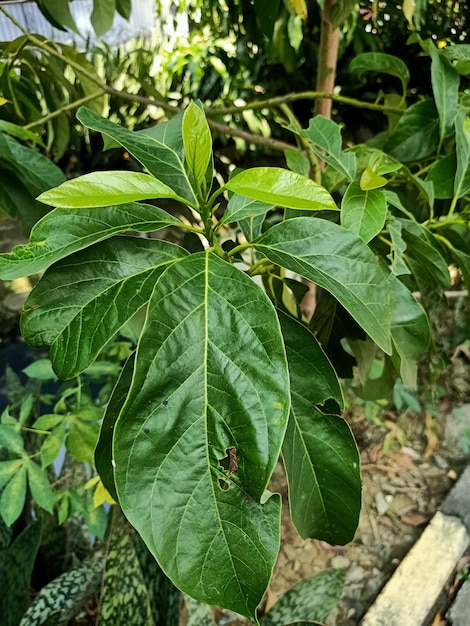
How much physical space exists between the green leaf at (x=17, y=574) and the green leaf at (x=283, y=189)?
0.74 meters

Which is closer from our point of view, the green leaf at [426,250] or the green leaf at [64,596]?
the green leaf at [426,250]

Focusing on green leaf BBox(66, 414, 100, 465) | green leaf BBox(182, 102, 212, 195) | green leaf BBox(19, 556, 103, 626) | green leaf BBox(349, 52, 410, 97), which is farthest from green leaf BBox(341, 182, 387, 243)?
green leaf BBox(19, 556, 103, 626)

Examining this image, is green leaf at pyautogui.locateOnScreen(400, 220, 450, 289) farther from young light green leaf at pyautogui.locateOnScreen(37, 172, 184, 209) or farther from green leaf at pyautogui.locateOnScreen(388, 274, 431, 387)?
young light green leaf at pyautogui.locateOnScreen(37, 172, 184, 209)

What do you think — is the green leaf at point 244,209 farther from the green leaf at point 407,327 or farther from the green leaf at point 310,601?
the green leaf at point 310,601

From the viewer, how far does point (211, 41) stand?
2.67 meters

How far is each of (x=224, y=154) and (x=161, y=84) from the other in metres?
0.53

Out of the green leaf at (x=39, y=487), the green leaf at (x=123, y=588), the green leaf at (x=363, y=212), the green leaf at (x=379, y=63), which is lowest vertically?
the green leaf at (x=123, y=588)

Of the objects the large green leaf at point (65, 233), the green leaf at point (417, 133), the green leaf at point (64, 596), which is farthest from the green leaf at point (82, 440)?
the green leaf at point (417, 133)

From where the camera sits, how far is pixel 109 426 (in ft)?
1.36

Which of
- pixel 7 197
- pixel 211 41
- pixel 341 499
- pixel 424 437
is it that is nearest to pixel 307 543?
pixel 424 437

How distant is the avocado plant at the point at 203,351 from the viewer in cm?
31

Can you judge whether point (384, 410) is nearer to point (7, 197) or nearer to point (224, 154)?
point (7, 197)

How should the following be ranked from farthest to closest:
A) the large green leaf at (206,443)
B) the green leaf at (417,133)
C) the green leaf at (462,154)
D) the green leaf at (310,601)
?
the green leaf at (310,601), the green leaf at (417,133), the green leaf at (462,154), the large green leaf at (206,443)

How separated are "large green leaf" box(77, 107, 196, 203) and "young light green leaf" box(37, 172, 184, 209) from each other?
0.06 m
